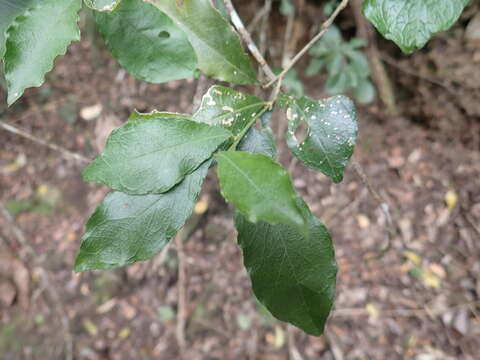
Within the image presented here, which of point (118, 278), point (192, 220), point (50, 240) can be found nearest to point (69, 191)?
point (50, 240)

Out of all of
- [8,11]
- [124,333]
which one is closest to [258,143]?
[8,11]

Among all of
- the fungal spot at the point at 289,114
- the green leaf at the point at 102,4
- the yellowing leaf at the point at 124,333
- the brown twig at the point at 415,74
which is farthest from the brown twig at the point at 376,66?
the yellowing leaf at the point at 124,333

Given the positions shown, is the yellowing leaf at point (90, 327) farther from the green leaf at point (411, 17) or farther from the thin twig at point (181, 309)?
the green leaf at point (411, 17)

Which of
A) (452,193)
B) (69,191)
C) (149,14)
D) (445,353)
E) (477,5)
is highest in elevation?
(149,14)

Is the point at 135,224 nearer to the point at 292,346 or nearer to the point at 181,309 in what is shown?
the point at 292,346

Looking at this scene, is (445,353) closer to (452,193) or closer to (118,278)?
(452,193)

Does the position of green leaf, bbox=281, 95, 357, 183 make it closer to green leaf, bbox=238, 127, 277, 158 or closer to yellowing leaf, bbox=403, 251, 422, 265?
green leaf, bbox=238, 127, 277, 158
